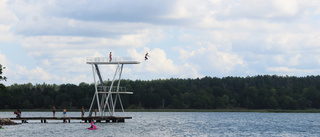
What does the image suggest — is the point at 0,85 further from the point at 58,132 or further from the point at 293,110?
the point at 293,110

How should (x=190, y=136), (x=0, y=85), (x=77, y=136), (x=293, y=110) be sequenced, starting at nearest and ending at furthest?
1. (x=77, y=136)
2. (x=190, y=136)
3. (x=0, y=85)
4. (x=293, y=110)

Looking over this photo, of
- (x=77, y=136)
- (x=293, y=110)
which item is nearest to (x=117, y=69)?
(x=77, y=136)

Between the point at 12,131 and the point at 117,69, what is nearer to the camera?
the point at 12,131

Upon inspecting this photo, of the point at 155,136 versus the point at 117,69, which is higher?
the point at 117,69

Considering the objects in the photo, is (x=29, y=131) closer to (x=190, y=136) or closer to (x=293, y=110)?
(x=190, y=136)

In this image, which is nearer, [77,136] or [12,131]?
[77,136]

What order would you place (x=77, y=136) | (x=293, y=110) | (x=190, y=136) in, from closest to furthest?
(x=77, y=136), (x=190, y=136), (x=293, y=110)

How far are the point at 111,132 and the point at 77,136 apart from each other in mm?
7050

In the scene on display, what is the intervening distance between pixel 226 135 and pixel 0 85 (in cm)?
3603

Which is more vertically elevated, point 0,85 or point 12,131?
point 0,85

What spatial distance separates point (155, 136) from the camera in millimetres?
69312

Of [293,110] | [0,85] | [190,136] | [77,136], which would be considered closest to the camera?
[77,136]

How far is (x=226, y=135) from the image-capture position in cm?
7450

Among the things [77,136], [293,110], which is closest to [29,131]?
[77,136]
